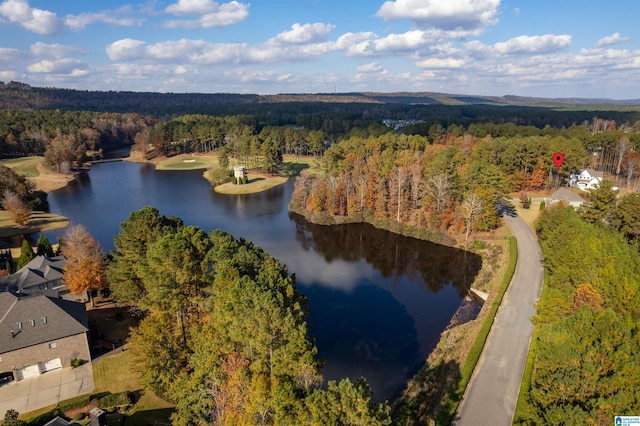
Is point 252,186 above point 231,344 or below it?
below

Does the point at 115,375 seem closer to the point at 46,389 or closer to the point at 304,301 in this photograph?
the point at 46,389

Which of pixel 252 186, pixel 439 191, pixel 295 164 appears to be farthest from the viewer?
pixel 295 164

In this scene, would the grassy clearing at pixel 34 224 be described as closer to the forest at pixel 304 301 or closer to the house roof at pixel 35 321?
the forest at pixel 304 301

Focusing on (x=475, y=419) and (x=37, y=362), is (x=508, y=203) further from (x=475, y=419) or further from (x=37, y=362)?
(x=37, y=362)

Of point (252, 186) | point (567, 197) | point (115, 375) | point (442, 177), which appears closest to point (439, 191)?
point (442, 177)

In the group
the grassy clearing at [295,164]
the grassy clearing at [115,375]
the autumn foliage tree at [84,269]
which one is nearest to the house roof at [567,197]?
the grassy clearing at [295,164]

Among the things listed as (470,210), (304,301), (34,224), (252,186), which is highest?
(470,210)

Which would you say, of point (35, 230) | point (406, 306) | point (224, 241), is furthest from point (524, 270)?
point (35, 230)
